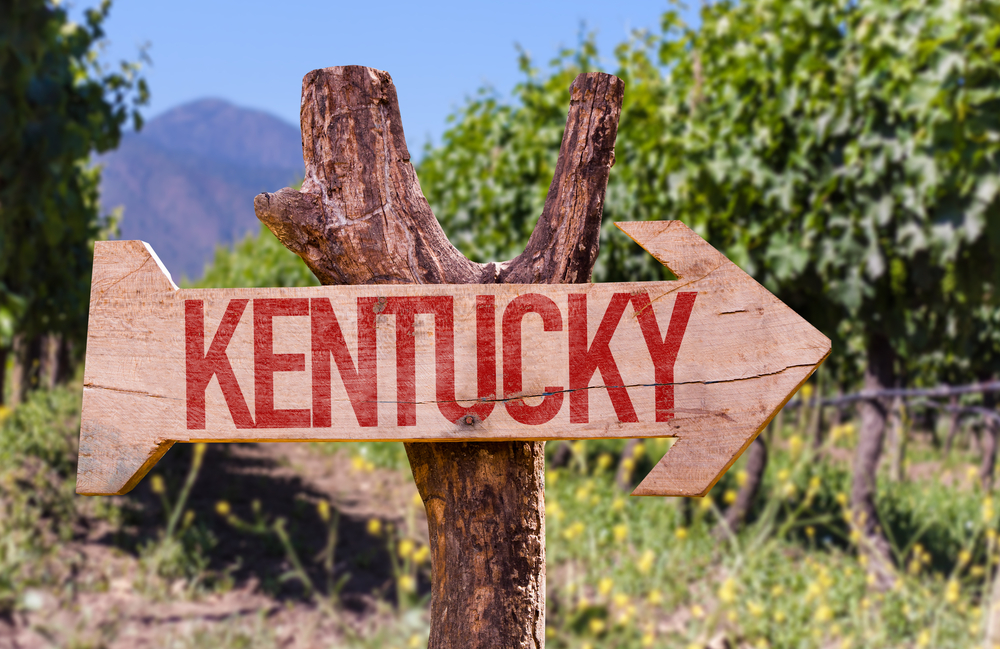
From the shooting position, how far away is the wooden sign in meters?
0.97

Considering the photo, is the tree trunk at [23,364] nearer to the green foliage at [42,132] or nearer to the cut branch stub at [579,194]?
the green foliage at [42,132]

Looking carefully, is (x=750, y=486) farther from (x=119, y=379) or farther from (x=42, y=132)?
(x=42, y=132)

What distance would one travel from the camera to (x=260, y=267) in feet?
31.9

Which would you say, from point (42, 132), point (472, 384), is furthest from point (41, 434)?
point (472, 384)

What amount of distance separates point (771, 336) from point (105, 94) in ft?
19.5

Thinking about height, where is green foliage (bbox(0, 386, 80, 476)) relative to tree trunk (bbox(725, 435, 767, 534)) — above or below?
above

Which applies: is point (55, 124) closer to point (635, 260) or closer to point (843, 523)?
point (635, 260)

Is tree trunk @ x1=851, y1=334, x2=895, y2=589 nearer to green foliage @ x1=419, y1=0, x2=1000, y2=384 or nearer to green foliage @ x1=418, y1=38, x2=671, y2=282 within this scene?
green foliage @ x1=419, y1=0, x2=1000, y2=384

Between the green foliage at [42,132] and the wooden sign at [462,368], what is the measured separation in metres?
2.88

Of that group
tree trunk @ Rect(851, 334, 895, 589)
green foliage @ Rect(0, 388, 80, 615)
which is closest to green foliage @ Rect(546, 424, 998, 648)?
tree trunk @ Rect(851, 334, 895, 589)

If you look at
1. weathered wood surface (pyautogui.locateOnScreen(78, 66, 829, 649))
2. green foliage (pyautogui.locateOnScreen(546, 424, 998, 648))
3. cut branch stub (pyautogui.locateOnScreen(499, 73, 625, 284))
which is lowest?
green foliage (pyautogui.locateOnScreen(546, 424, 998, 648))

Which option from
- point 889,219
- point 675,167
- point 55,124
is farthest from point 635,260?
point 55,124

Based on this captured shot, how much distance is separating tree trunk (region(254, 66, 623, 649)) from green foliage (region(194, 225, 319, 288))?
14.2 feet

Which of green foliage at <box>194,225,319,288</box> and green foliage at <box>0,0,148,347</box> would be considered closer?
green foliage at <box>0,0,148,347</box>
